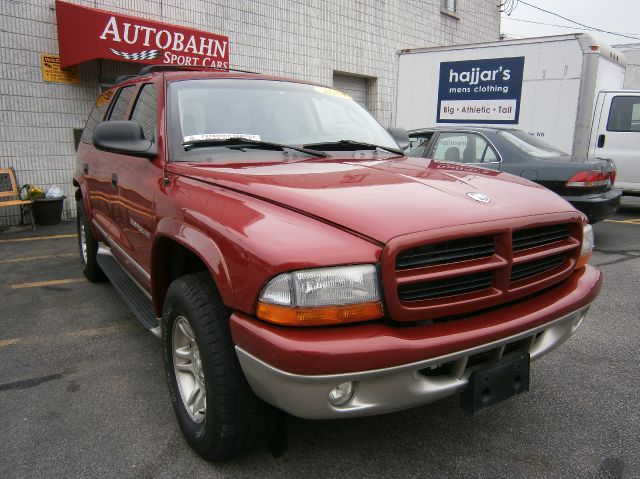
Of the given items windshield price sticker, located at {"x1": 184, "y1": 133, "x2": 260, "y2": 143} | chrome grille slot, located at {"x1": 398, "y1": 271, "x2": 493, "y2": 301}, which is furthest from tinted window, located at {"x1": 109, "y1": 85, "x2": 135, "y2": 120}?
chrome grille slot, located at {"x1": 398, "y1": 271, "x2": 493, "y2": 301}

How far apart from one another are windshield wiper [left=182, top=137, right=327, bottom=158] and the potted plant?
6.26 m

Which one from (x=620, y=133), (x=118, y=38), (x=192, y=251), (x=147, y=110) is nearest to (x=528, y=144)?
(x=620, y=133)

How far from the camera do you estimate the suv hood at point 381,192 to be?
1877 millimetres

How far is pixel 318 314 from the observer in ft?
5.67

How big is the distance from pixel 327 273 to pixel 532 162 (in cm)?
533

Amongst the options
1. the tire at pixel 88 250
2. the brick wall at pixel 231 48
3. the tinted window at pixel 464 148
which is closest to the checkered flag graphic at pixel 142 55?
the brick wall at pixel 231 48

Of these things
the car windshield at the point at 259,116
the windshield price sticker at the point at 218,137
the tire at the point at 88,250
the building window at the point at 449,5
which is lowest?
the tire at the point at 88,250

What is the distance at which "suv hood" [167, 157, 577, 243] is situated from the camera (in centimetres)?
188

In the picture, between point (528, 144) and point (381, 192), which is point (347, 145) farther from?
point (528, 144)

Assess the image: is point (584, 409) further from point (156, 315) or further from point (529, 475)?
point (156, 315)

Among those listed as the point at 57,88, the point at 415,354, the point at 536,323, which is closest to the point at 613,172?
the point at 536,323

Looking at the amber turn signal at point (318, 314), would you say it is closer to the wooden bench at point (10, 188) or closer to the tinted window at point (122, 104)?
the tinted window at point (122, 104)

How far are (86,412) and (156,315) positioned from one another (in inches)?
24.0

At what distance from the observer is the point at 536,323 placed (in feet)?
6.77
